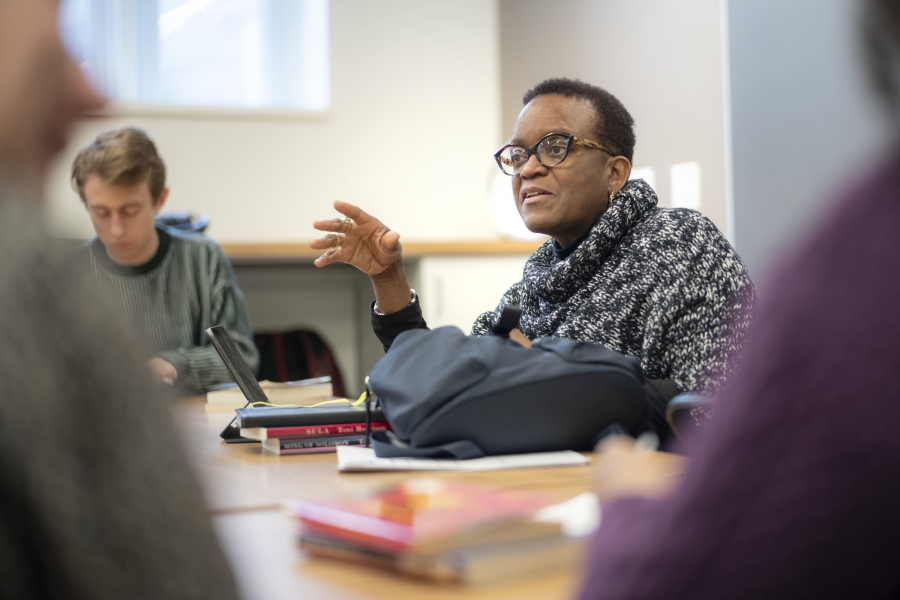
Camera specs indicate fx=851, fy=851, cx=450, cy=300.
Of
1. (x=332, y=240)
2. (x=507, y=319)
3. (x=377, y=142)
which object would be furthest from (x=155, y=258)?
(x=507, y=319)

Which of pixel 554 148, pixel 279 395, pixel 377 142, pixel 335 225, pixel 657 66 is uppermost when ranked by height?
pixel 657 66

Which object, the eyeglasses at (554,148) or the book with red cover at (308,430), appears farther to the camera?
the eyeglasses at (554,148)

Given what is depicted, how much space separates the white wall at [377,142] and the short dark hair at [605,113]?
1.56 m

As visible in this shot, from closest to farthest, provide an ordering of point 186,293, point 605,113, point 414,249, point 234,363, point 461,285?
point 234,363 → point 605,113 → point 186,293 → point 414,249 → point 461,285

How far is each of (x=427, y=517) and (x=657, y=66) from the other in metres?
2.50

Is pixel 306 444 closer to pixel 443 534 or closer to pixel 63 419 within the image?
pixel 443 534

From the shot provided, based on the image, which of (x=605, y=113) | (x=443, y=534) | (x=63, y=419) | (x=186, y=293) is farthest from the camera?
(x=186, y=293)

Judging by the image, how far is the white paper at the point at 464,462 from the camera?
948 mm

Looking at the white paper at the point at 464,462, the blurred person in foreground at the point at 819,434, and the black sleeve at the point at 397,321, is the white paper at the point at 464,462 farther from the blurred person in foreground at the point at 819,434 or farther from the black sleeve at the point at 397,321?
the black sleeve at the point at 397,321

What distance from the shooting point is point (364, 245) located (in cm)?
177

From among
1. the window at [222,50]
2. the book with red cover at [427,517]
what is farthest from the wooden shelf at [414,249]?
the book with red cover at [427,517]

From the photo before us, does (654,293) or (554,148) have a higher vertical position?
(554,148)

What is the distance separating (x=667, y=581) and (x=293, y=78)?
3486mm

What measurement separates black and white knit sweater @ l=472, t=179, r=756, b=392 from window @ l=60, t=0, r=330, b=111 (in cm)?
219
